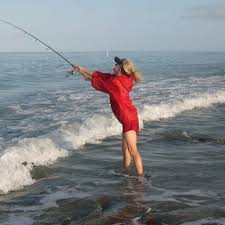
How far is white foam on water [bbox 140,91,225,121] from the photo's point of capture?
15125 millimetres

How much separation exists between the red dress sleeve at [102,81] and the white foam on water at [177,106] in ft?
24.3

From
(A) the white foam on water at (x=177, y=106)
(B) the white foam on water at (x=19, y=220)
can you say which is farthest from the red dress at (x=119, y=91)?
(A) the white foam on water at (x=177, y=106)

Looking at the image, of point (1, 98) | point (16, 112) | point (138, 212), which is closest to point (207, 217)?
point (138, 212)

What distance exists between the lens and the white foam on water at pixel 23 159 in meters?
7.53

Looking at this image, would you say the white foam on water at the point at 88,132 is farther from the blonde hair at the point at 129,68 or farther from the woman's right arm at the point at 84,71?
the blonde hair at the point at 129,68

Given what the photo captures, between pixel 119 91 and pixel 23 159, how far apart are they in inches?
115

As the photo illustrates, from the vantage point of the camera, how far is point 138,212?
603 centimetres

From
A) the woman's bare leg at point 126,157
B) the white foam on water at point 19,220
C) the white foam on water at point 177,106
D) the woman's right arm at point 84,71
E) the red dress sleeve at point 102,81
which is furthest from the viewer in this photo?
the white foam on water at point 177,106

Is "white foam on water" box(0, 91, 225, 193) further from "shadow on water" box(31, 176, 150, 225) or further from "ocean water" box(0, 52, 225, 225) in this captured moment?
"shadow on water" box(31, 176, 150, 225)

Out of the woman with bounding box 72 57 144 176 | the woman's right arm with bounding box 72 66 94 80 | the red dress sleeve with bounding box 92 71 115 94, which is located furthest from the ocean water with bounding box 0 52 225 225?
the woman's right arm with bounding box 72 66 94 80

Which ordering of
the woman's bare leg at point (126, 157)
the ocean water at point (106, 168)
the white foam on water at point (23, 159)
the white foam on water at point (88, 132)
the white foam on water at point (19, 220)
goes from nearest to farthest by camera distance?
1. the white foam on water at point (19, 220)
2. the ocean water at point (106, 168)
3. the white foam on water at point (23, 159)
4. the woman's bare leg at point (126, 157)
5. the white foam on water at point (88, 132)

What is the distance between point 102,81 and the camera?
23.7 ft

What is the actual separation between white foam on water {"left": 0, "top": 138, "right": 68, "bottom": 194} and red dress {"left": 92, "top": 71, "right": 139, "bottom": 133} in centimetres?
183

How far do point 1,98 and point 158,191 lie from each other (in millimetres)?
15165
